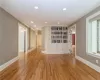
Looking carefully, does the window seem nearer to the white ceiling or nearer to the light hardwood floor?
the white ceiling

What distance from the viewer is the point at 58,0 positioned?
365 cm

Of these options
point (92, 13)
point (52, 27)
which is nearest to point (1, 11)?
point (92, 13)

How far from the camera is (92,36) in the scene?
516 cm

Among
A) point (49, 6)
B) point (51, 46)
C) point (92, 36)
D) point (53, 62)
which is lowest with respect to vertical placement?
point (53, 62)

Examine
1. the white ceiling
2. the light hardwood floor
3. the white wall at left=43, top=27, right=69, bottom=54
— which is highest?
the white ceiling

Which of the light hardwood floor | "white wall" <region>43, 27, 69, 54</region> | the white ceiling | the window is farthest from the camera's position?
"white wall" <region>43, 27, 69, 54</region>

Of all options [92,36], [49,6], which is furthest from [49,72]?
[92,36]

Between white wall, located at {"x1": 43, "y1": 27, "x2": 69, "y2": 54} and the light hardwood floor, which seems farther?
white wall, located at {"x1": 43, "y1": 27, "x2": 69, "y2": 54}

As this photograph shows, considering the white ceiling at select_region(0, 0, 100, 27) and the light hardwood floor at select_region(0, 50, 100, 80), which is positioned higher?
the white ceiling at select_region(0, 0, 100, 27)

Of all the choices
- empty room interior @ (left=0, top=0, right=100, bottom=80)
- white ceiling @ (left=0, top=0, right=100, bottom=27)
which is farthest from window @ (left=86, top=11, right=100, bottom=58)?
white ceiling @ (left=0, top=0, right=100, bottom=27)

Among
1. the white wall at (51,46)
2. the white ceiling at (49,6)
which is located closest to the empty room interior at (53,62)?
the white ceiling at (49,6)

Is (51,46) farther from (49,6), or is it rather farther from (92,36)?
(49,6)

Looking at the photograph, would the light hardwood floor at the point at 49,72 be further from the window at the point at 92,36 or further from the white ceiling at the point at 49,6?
the white ceiling at the point at 49,6

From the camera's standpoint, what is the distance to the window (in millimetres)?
4908
